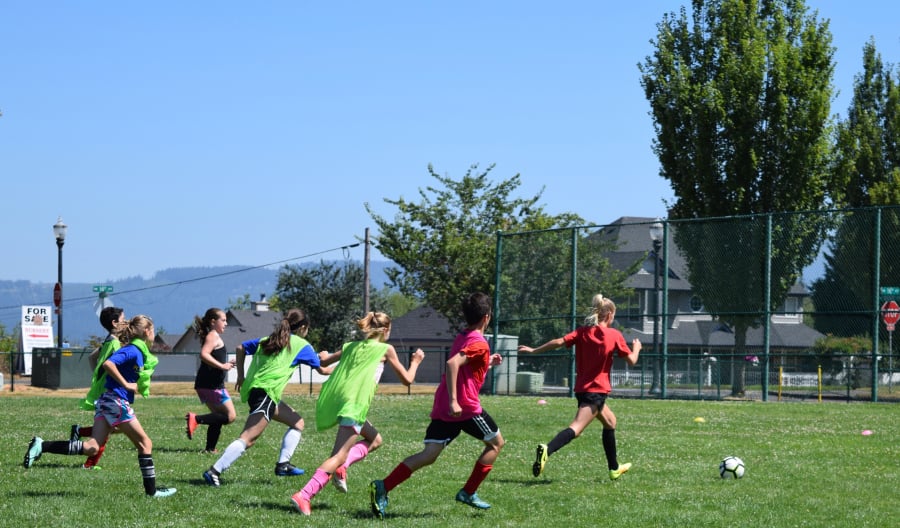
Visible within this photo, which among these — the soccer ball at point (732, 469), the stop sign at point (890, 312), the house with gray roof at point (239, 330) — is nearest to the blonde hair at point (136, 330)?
the soccer ball at point (732, 469)

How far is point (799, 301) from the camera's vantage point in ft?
90.4

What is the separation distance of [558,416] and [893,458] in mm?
7869

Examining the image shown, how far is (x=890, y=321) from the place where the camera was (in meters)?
26.2

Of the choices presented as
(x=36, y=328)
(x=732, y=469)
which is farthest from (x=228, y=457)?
(x=36, y=328)

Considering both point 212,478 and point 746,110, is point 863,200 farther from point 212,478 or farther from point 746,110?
point 212,478

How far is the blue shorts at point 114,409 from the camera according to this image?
10.2 metres

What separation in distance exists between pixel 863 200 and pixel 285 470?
1480 inches

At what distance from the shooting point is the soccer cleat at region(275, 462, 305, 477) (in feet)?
37.1

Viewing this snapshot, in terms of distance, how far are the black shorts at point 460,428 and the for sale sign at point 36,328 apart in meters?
46.3

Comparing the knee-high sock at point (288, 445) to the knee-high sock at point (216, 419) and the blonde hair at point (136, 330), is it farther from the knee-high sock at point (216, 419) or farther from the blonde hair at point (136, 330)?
the knee-high sock at point (216, 419)

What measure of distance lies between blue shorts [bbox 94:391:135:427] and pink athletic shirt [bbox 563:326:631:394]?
407 centimetres

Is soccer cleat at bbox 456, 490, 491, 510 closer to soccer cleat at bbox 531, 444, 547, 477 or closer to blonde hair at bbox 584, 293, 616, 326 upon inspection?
soccer cleat at bbox 531, 444, 547, 477

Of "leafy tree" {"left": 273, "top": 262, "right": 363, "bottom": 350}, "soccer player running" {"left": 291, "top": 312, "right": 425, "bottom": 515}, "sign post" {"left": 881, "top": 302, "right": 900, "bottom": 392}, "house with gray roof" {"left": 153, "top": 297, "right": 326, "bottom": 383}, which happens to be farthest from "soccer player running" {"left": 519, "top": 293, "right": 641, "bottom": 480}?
"house with gray roof" {"left": 153, "top": 297, "right": 326, "bottom": 383}

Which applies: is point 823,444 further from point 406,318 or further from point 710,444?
point 406,318
